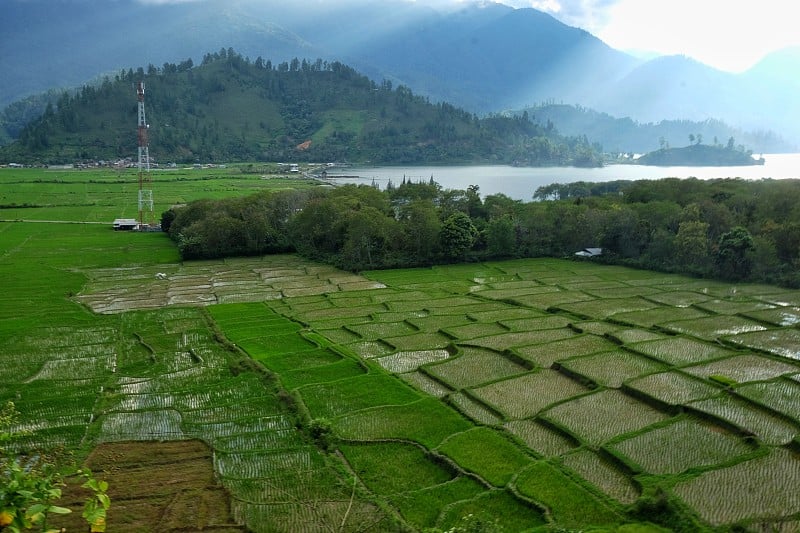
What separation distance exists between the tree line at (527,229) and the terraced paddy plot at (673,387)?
20.8 metres

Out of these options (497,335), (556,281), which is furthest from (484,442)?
(556,281)

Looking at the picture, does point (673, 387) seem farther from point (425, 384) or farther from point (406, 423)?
point (406, 423)

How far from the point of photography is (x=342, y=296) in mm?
36906

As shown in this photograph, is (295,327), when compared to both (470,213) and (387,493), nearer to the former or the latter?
(387,493)

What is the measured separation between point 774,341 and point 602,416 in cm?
1255

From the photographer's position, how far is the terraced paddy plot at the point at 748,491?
13648 millimetres

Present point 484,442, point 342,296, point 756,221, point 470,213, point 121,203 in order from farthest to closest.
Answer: point 121,203, point 470,213, point 756,221, point 342,296, point 484,442

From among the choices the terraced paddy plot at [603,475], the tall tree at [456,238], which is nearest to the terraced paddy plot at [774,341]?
the terraced paddy plot at [603,475]

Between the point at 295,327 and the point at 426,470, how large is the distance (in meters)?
15.0

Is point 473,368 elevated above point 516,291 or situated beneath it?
situated beneath

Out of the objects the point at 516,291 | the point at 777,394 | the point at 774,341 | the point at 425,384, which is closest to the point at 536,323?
the point at 516,291

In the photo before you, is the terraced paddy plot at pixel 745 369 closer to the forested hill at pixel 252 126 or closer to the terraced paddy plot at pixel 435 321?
the terraced paddy plot at pixel 435 321

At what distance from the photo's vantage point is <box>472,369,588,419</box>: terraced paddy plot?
20.0m

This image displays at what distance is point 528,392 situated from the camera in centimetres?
2142
